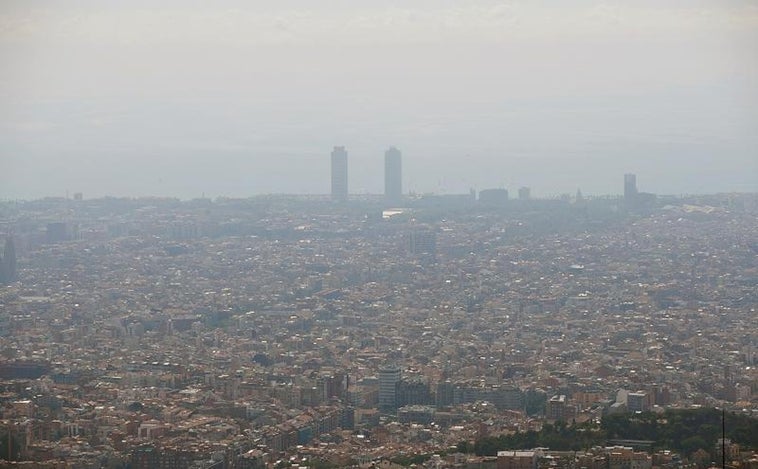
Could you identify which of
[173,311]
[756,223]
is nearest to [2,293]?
[173,311]

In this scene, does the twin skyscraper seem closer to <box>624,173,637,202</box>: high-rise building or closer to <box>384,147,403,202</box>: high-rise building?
<box>384,147,403,202</box>: high-rise building

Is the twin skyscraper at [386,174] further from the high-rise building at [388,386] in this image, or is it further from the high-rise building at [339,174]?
the high-rise building at [388,386]

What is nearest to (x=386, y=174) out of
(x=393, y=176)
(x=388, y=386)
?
(x=393, y=176)

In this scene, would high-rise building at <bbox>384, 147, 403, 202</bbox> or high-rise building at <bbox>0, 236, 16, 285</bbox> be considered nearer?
high-rise building at <bbox>0, 236, 16, 285</bbox>

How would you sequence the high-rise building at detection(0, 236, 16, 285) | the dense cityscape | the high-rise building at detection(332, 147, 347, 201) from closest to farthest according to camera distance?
the dense cityscape
the high-rise building at detection(0, 236, 16, 285)
the high-rise building at detection(332, 147, 347, 201)

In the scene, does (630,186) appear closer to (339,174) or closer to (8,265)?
(339,174)

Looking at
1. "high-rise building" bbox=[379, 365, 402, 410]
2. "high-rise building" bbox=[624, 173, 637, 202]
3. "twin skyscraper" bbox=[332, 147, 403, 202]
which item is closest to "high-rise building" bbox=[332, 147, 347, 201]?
"twin skyscraper" bbox=[332, 147, 403, 202]

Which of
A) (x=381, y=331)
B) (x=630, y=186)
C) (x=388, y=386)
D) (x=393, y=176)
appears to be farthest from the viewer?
(x=393, y=176)
